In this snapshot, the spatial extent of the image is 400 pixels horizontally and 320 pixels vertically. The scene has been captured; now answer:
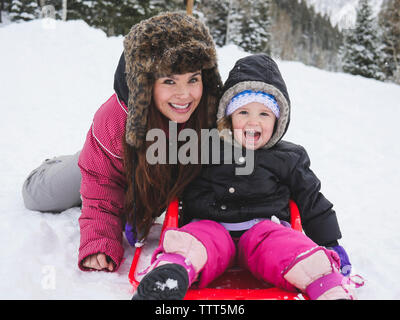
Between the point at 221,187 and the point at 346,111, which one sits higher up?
the point at 221,187

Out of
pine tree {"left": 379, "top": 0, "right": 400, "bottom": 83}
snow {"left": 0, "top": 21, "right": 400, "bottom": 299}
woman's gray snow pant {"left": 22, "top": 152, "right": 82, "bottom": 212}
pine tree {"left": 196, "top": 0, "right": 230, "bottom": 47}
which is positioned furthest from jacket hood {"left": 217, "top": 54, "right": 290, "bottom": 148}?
pine tree {"left": 196, "top": 0, "right": 230, "bottom": 47}

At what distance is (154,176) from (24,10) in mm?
14741

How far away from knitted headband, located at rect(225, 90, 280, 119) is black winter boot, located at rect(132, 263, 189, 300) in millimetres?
803

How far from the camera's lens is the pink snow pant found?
118cm

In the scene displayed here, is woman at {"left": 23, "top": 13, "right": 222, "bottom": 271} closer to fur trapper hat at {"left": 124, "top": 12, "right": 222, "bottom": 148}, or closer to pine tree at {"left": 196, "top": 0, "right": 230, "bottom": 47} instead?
fur trapper hat at {"left": 124, "top": 12, "right": 222, "bottom": 148}

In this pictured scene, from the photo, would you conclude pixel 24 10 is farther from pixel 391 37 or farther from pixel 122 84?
pixel 122 84

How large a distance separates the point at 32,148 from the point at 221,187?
2133 mm

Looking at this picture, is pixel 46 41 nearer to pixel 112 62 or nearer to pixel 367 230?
pixel 112 62

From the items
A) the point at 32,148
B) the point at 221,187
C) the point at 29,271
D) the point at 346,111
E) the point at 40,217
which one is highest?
the point at 221,187

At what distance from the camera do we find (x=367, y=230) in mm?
2035

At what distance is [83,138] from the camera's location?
348 centimetres

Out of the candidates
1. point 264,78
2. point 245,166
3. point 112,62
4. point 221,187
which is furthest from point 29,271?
point 112,62

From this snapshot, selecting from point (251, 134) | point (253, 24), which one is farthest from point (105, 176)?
point (253, 24)
